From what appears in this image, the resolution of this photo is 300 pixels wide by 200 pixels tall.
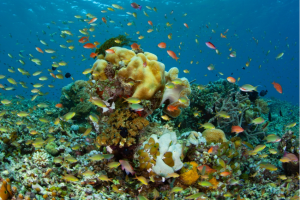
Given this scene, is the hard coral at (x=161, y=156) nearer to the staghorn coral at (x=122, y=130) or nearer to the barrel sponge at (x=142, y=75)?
the staghorn coral at (x=122, y=130)

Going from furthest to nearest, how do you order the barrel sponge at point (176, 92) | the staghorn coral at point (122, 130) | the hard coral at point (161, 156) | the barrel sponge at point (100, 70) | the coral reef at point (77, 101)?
the coral reef at point (77, 101), the barrel sponge at point (176, 92), the barrel sponge at point (100, 70), the staghorn coral at point (122, 130), the hard coral at point (161, 156)

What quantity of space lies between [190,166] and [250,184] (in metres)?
2.20

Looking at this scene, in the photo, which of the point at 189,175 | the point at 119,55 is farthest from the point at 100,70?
the point at 189,175

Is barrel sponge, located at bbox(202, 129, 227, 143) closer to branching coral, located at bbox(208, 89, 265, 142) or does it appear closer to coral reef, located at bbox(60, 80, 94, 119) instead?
branching coral, located at bbox(208, 89, 265, 142)

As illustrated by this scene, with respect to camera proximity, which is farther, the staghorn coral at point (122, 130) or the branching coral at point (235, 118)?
the branching coral at point (235, 118)

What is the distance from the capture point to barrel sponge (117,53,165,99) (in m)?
4.38

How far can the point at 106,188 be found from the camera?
3.91m

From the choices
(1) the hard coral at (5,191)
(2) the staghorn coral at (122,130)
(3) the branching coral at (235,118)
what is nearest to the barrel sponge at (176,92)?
(2) the staghorn coral at (122,130)

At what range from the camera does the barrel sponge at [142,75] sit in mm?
4379

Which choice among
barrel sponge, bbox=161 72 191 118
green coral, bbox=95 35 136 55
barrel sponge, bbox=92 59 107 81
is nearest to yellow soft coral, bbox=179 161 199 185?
barrel sponge, bbox=161 72 191 118

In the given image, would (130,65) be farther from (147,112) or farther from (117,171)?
(117,171)

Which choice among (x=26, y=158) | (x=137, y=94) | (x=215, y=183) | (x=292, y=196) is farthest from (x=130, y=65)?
(x=292, y=196)

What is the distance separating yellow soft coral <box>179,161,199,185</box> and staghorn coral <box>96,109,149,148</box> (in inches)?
59.2

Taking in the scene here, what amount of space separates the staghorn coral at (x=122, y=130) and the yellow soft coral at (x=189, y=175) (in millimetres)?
1504
